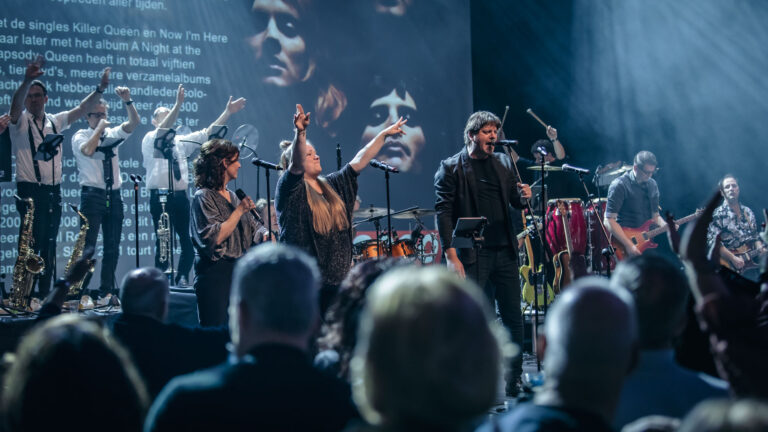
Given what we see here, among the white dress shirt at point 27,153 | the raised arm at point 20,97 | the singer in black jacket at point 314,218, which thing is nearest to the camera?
the singer in black jacket at point 314,218

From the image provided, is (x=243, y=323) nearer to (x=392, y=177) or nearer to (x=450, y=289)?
(x=450, y=289)

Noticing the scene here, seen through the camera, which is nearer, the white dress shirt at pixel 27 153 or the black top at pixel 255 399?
the black top at pixel 255 399

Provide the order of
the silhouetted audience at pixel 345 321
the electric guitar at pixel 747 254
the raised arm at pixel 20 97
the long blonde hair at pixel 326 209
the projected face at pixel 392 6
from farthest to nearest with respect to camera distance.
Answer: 1. the projected face at pixel 392 6
2. the electric guitar at pixel 747 254
3. the raised arm at pixel 20 97
4. the long blonde hair at pixel 326 209
5. the silhouetted audience at pixel 345 321

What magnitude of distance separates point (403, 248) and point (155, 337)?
673cm

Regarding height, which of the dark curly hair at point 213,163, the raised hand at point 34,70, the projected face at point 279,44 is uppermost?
the projected face at point 279,44

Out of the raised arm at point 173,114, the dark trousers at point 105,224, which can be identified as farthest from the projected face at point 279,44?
the dark trousers at point 105,224

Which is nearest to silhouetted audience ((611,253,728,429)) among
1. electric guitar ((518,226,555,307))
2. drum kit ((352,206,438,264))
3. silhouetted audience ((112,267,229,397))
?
silhouetted audience ((112,267,229,397))

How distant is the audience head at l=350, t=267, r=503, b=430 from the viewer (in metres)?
1.00

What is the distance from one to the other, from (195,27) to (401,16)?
3.26 meters

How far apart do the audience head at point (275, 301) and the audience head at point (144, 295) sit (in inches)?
47.0

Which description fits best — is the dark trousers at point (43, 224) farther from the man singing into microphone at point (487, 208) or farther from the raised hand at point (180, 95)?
the man singing into microphone at point (487, 208)

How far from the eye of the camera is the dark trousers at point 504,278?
547cm

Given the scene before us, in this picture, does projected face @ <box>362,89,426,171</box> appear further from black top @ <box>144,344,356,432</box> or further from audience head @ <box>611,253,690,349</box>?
black top @ <box>144,344,356,432</box>

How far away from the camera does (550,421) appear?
139 cm
